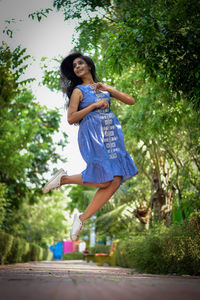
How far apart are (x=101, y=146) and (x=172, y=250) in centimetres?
308

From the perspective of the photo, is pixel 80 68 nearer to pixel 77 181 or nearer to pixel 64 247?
pixel 77 181

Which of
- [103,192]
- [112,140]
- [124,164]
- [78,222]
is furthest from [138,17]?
[78,222]

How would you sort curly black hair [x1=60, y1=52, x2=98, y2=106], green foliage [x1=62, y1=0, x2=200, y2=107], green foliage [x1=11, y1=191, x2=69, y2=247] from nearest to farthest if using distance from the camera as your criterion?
1. green foliage [x1=62, y1=0, x2=200, y2=107]
2. curly black hair [x1=60, y1=52, x2=98, y2=106]
3. green foliage [x1=11, y1=191, x2=69, y2=247]

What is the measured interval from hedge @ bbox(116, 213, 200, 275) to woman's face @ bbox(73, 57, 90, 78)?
2786 millimetres

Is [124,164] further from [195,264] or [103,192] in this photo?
[195,264]

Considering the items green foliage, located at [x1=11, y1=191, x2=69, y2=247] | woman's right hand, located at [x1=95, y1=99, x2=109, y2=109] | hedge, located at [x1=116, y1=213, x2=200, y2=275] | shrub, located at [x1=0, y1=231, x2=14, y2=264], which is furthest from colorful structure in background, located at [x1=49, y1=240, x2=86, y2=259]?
woman's right hand, located at [x1=95, y1=99, x2=109, y2=109]

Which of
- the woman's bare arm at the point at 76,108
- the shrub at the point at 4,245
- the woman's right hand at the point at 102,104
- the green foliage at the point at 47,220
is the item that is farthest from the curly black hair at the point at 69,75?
the green foliage at the point at 47,220

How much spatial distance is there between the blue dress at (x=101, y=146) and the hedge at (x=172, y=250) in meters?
2.19

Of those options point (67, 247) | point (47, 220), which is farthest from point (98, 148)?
point (67, 247)

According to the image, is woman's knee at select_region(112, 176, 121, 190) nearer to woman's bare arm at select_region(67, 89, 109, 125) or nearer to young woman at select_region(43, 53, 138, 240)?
young woman at select_region(43, 53, 138, 240)

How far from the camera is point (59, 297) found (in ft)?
4.90

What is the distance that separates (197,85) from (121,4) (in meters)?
1.24

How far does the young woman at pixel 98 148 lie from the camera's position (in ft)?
11.6

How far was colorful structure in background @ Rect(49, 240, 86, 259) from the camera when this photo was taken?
70.4m
